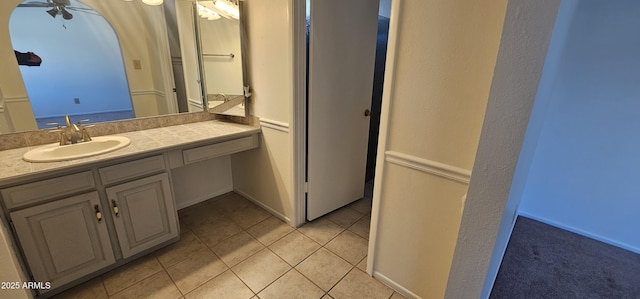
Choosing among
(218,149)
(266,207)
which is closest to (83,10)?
(218,149)

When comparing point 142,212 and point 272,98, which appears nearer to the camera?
point 142,212

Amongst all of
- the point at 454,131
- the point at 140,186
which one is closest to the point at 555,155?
the point at 454,131

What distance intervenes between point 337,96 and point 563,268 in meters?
1.96

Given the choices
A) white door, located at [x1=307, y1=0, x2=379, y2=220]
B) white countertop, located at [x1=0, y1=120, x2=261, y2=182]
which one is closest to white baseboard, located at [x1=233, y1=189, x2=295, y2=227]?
white door, located at [x1=307, y1=0, x2=379, y2=220]

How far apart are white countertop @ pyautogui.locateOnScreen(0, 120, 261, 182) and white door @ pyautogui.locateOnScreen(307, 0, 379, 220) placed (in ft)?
1.88

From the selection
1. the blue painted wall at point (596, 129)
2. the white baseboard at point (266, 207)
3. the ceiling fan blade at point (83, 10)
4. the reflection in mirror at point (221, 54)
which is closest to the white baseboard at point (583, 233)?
the blue painted wall at point (596, 129)

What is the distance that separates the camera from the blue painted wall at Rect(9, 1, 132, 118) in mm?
1525

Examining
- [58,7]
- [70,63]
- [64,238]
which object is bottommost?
[64,238]

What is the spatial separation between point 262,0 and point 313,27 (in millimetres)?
439

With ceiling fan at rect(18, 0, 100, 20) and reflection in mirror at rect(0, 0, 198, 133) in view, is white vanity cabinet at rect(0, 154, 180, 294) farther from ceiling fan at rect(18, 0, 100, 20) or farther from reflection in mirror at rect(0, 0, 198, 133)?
ceiling fan at rect(18, 0, 100, 20)

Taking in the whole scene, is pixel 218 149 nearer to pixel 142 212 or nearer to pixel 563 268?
pixel 142 212

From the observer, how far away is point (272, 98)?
202cm

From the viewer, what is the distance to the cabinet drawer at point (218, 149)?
1.82 meters

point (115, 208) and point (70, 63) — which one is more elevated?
point (70, 63)
